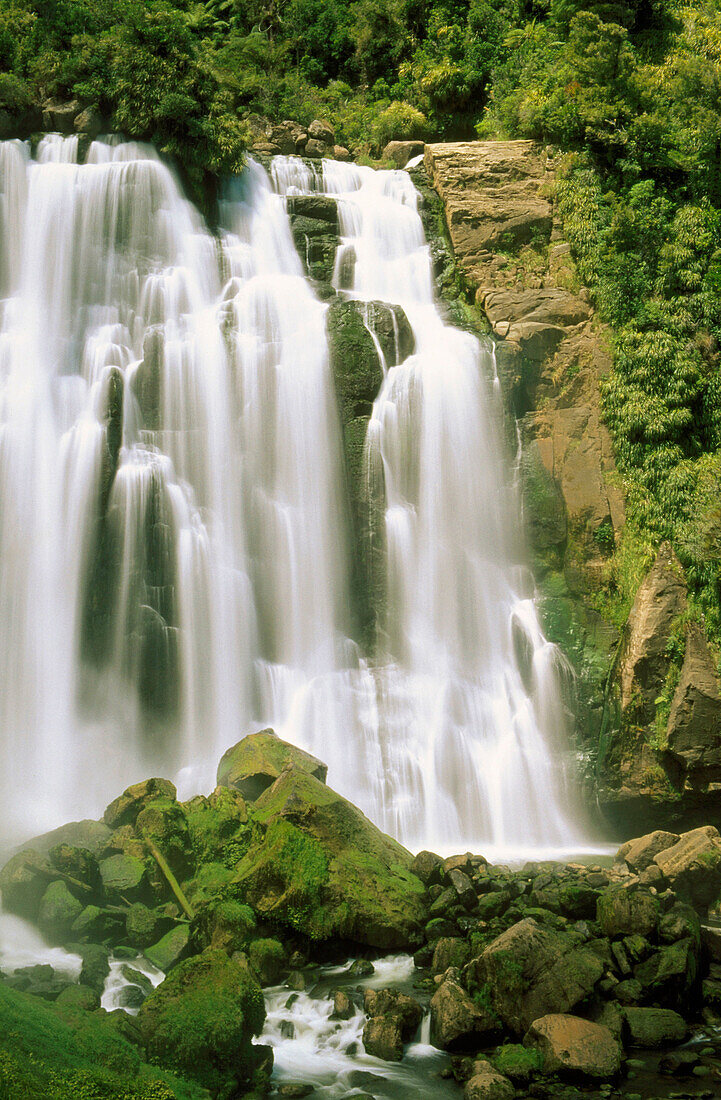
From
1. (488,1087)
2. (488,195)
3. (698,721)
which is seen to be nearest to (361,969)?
(488,1087)

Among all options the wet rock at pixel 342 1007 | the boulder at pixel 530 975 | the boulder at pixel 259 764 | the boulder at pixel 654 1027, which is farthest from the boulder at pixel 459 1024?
the boulder at pixel 259 764

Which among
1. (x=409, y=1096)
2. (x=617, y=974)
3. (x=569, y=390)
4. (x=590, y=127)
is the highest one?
(x=590, y=127)

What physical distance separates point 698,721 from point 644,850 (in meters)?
2.85

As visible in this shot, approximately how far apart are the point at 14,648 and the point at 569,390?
12660 mm

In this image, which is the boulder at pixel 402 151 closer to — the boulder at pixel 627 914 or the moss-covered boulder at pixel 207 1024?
the boulder at pixel 627 914

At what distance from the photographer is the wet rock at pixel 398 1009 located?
778cm

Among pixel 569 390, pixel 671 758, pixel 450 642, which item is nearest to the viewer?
pixel 671 758

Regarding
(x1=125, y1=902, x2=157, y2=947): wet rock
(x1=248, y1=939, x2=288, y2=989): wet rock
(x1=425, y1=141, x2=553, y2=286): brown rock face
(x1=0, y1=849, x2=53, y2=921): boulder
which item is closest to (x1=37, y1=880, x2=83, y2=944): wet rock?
(x1=0, y1=849, x2=53, y2=921): boulder

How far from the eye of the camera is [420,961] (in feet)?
30.3

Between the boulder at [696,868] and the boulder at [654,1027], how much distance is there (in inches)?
141

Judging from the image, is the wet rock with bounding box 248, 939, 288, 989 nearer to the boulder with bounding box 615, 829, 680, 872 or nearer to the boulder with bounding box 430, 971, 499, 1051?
the boulder with bounding box 430, 971, 499, 1051

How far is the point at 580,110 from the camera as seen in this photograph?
21.6m

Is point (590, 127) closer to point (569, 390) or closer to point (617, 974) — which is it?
point (569, 390)

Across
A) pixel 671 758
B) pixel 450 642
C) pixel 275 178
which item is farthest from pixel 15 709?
pixel 275 178
